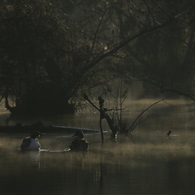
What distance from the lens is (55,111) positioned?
3164 centimetres

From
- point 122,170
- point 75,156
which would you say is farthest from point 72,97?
point 122,170

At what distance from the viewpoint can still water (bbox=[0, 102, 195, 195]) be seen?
594 inches

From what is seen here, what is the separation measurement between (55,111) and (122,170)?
14430 millimetres

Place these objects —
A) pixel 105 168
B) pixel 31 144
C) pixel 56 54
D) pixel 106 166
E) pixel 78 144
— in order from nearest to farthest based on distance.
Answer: pixel 105 168 < pixel 106 166 < pixel 31 144 < pixel 78 144 < pixel 56 54

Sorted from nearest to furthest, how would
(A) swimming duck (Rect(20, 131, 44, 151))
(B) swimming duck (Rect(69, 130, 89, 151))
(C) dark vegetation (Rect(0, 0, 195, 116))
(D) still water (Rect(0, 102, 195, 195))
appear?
(D) still water (Rect(0, 102, 195, 195)) < (A) swimming duck (Rect(20, 131, 44, 151)) < (B) swimming duck (Rect(69, 130, 89, 151)) < (C) dark vegetation (Rect(0, 0, 195, 116))

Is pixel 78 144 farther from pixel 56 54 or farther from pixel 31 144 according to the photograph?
pixel 56 54

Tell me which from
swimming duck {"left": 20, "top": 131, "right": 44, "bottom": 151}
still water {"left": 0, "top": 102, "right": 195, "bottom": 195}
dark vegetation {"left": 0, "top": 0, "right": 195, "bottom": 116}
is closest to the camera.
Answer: still water {"left": 0, "top": 102, "right": 195, "bottom": 195}

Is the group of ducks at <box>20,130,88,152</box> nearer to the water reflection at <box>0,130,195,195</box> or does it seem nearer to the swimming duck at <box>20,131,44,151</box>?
the swimming duck at <box>20,131,44,151</box>

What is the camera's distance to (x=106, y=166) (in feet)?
59.2

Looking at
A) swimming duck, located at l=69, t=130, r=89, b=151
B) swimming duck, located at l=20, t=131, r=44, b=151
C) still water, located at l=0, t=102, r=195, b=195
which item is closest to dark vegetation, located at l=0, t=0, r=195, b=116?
still water, located at l=0, t=102, r=195, b=195

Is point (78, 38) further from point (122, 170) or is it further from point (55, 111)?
point (122, 170)

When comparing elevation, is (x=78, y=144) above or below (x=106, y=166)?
above

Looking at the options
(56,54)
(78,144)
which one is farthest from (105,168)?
(56,54)

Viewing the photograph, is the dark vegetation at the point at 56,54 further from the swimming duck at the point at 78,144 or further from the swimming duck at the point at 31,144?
the swimming duck at the point at 31,144
